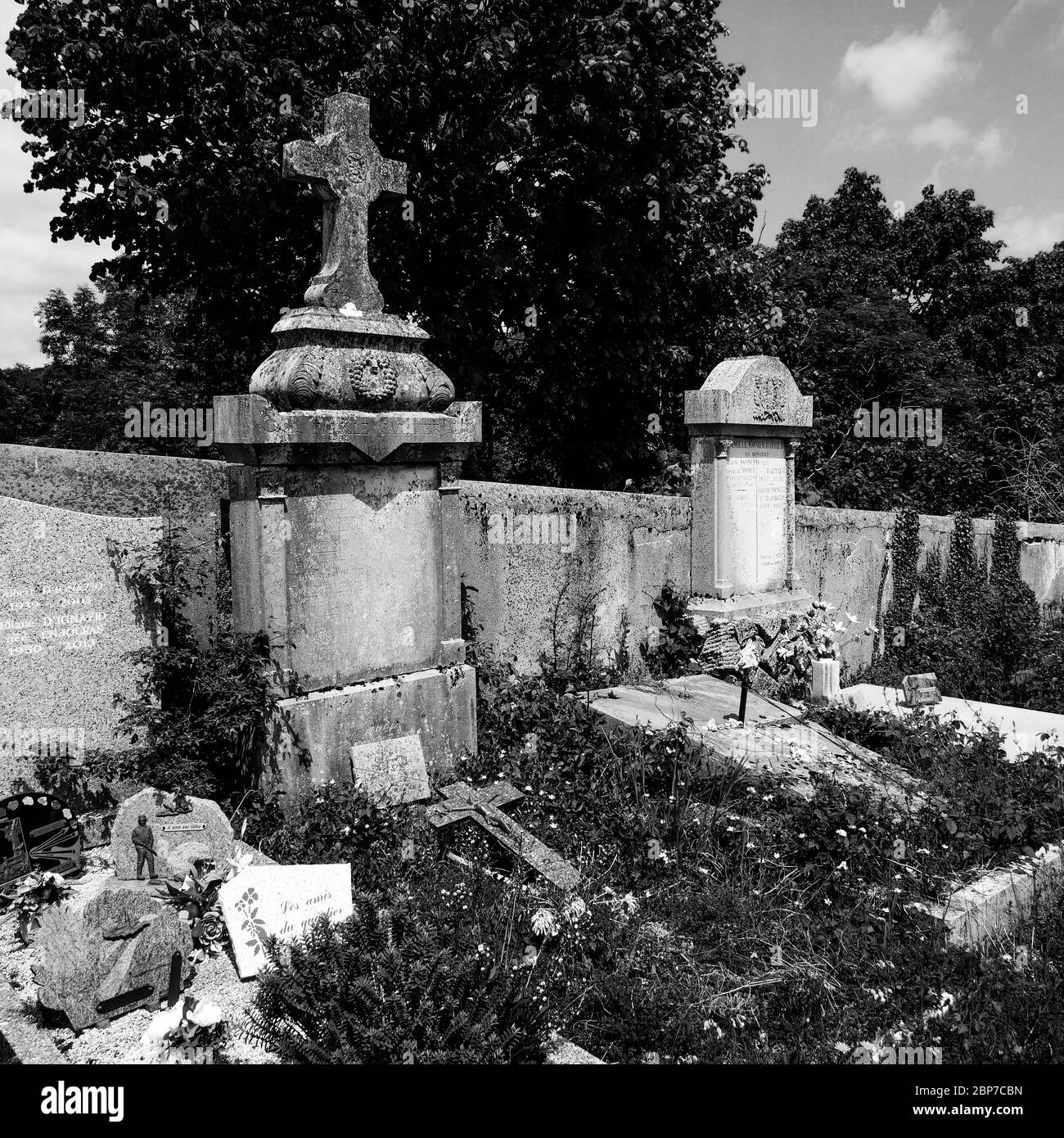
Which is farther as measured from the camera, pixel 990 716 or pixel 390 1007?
pixel 990 716

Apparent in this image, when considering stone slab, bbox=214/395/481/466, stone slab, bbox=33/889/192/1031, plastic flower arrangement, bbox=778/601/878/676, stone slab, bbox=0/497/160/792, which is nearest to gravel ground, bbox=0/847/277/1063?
stone slab, bbox=33/889/192/1031

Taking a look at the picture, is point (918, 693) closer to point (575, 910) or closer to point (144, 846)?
point (575, 910)

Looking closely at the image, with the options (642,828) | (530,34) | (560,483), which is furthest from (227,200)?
(642,828)

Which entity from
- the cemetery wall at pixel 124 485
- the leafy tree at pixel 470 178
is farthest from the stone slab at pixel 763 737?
the leafy tree at pixel 470 178

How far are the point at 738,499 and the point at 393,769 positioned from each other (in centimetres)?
437

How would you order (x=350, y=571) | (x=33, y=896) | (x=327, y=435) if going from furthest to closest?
1. (x=350, y=571)
2. (x=327, y=435)
3. (x=33, y=896)

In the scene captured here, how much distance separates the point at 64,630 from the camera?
4.50 metres

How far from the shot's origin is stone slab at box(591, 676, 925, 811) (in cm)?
541

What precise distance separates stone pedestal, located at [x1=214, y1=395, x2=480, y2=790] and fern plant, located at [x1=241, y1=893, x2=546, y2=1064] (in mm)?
1867

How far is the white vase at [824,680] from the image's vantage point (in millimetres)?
8008

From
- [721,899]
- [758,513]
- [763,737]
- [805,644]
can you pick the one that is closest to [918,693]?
[805,644]

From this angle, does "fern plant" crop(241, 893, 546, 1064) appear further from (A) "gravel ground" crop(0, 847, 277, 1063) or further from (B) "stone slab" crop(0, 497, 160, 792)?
(B) "stone slab" crop(0, 497, 160, 792)

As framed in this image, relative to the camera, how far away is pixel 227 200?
33.4ft

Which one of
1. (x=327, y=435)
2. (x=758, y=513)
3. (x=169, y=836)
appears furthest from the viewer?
(x=758, y=513)
